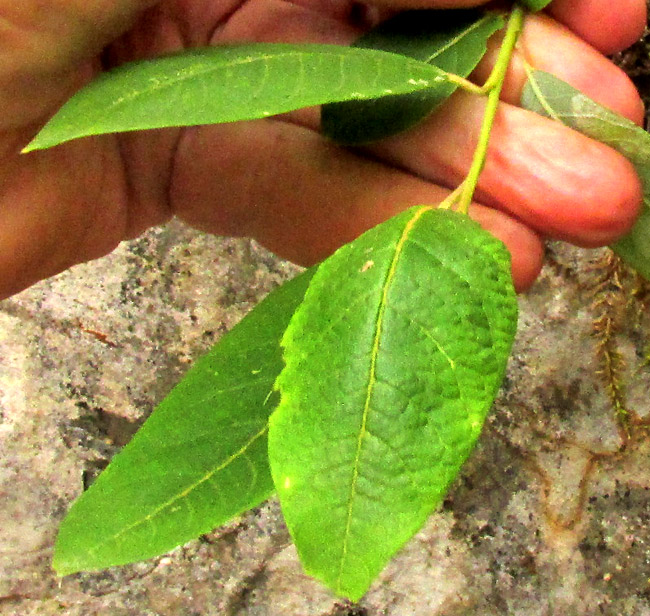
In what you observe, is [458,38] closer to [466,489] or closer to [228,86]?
[228,86]

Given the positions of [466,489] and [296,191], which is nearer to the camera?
[296,191]

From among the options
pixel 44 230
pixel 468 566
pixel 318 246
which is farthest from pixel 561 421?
pixel 44 230

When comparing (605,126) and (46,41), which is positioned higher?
(46,41)

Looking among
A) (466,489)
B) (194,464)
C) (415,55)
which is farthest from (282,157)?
(466,489)

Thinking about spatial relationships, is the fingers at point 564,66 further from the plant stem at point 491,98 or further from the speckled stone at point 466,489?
the speckled stone at point 466,489

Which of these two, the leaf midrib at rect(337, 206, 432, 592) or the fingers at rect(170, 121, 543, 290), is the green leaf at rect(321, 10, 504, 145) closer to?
the fingers at rect(170, 121, 543, 290)

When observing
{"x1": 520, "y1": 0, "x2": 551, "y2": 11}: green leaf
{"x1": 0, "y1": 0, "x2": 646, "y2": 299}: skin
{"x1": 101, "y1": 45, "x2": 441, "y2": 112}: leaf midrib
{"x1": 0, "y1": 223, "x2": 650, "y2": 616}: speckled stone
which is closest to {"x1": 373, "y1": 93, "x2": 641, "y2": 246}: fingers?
{"x1": 0, "y1": 0, "x2": 646, "y2": 299}: skin

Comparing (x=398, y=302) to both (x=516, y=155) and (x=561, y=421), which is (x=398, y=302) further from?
(x=561, y=421)
